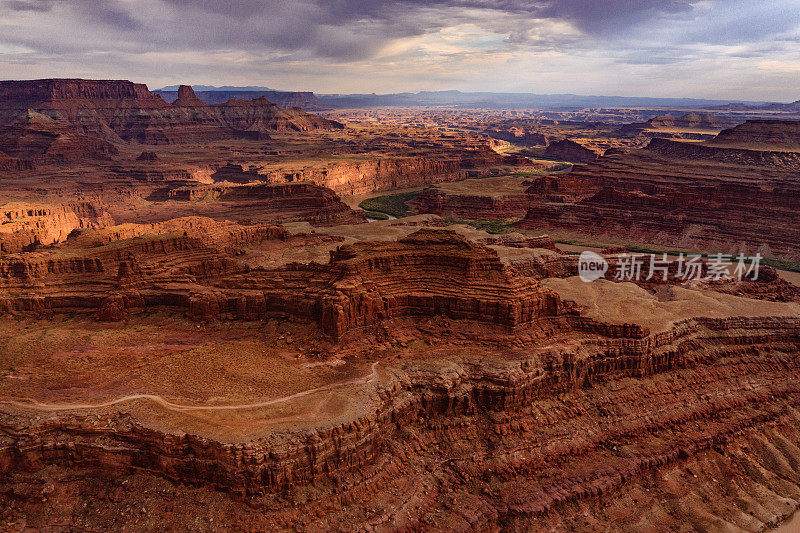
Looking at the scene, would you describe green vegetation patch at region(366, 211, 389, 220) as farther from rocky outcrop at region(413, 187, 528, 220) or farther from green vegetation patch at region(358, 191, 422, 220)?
rocky outcrop at region(413, 187, 528, 220)

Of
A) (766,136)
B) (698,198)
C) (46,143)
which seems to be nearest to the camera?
(698,198)

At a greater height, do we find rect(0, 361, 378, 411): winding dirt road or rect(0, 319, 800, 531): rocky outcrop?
rect(0, 361, 378, 411): winding dirt road

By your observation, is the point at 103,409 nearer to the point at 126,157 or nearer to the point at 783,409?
the point at 783,409

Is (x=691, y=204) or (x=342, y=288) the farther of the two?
(x=691, y=204)

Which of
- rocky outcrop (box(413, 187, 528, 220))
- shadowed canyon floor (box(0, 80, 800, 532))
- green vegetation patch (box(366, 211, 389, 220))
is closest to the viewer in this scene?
shadowed canyon floor (box(0, 80, 800, 532))

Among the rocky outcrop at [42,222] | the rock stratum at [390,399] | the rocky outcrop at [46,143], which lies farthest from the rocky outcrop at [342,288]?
the rocky outcrop at [46,143]

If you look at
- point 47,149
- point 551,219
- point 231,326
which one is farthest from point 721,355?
point 47,149

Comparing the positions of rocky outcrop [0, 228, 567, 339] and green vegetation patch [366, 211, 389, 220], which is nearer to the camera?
rocky outcrop [0, 228, 567, 339]

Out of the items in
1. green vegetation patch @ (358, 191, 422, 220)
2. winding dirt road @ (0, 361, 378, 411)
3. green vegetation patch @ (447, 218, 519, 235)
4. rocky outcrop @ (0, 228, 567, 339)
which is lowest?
green vegetation patch @ (447, 218, 519, 235)

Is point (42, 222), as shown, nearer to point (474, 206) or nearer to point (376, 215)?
point (376, 215)

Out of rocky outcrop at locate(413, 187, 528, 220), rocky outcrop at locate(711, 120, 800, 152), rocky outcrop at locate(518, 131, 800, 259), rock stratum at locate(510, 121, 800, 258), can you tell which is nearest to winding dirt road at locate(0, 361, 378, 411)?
rocky outcrop at locate(518, 131, 800, 259)

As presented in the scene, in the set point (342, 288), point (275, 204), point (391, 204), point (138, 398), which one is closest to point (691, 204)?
point (391, 204)
